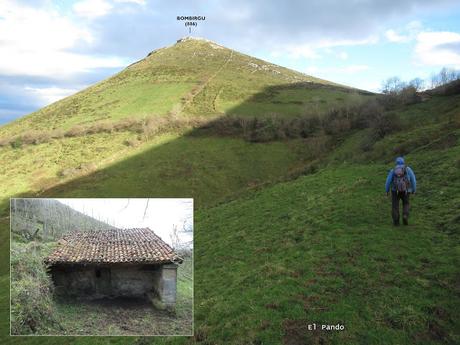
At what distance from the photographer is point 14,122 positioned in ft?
427

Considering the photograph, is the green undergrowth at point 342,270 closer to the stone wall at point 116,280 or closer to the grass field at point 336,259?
the grass field at point 336,259

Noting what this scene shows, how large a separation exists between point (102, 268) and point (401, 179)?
44.5 ft

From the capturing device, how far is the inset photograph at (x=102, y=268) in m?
10.9

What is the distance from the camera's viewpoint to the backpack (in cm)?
1855

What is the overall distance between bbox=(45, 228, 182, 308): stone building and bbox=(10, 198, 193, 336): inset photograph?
26 millimetres

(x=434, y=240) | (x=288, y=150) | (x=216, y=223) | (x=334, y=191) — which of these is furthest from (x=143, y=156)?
(x=434, y=240)

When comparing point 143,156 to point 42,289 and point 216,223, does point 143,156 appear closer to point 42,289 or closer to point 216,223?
point 216,223

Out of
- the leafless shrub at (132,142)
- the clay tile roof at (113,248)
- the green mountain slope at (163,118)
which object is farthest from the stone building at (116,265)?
the leafless shrub at (132,142)

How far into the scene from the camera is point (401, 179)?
1866 centimetres

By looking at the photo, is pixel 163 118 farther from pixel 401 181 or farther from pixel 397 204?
pixel 401 181

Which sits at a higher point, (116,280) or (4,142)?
(4,142)

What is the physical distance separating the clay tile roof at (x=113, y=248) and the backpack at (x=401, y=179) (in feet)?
38.8

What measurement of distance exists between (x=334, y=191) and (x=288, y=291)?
16.7 meters

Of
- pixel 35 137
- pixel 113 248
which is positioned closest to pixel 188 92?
pixel 35 137
